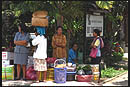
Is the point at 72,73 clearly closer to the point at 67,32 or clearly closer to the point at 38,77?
the point at 38,77

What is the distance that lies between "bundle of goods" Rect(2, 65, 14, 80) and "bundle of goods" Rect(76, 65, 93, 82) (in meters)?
2.22

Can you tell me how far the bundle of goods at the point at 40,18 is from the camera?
23.1 feet

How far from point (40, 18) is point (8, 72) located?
2116mm

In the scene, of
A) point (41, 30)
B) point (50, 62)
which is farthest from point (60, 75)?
point (41, 30)

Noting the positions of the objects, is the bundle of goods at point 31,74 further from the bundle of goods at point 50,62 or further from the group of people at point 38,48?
the bundle of goods at point 50,62

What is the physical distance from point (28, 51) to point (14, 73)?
1006mm

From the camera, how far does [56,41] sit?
7.41 meters

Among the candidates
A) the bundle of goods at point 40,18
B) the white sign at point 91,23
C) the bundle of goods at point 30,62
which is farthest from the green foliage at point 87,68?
the white sign at point 91,23

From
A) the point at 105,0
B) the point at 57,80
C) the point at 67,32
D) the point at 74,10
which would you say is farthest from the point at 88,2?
the point at 57,80

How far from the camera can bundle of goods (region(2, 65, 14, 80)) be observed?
718cm

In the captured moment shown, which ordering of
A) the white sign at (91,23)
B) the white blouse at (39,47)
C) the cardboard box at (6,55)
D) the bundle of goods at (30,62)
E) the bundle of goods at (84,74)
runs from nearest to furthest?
the white blouse at (39,47) < the bundle of goods at (84,74) < the cardboard box at (6,55) < the bundle of goods at (30,62) < the white sign at (91,23)

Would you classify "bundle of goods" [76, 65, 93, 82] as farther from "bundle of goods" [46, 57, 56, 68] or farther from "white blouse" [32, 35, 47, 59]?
"white blouse" [32, 35, 47, 59]

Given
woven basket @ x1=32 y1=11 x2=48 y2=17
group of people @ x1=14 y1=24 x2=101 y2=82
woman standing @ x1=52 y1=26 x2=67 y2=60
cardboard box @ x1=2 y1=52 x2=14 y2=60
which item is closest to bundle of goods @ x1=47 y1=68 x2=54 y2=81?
group of people @ x1=14 y1=24 x2=101 y2=82

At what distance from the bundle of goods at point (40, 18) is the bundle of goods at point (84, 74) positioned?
6.45ft
